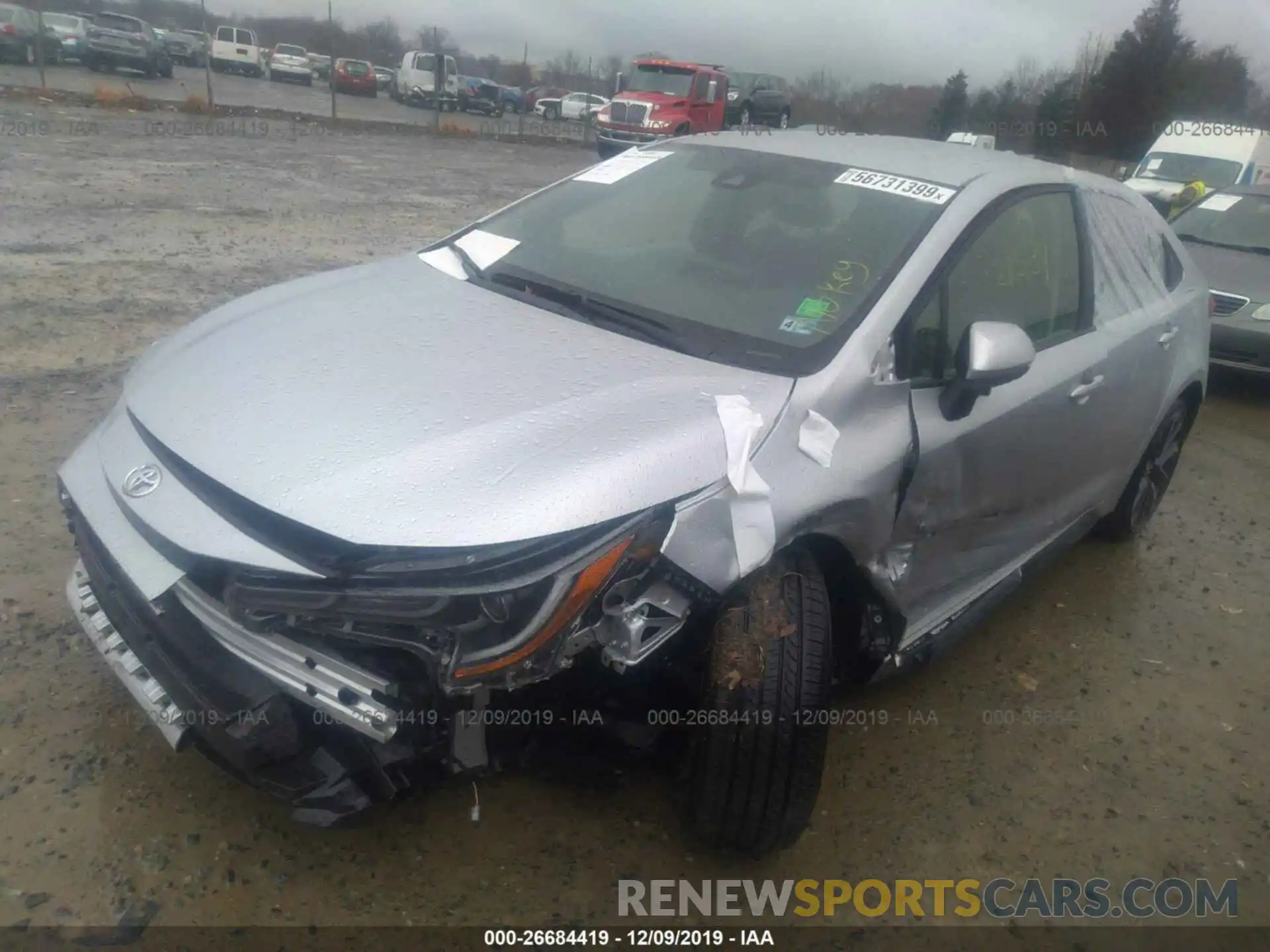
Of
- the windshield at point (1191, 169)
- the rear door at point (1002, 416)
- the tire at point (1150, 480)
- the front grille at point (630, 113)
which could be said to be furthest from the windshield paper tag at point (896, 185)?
the front grille at point (630, 113)

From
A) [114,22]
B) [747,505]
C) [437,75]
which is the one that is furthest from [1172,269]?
[114,22]

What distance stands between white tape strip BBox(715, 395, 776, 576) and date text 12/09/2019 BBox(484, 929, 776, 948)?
0.87 meters

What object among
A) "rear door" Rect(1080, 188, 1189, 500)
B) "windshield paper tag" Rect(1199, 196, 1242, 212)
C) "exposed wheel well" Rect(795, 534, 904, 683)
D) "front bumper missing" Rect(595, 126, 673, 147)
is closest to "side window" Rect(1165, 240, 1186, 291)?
"rear door" Rect(1080, 188, 1189, 500)

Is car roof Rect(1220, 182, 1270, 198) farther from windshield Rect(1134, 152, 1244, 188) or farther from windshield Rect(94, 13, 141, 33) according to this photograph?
windshield Rect(94, 13, 141, 33)

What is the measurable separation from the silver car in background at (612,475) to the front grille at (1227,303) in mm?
4833

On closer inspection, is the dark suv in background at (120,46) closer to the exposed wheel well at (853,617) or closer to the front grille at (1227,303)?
the front grille at (1227,303)

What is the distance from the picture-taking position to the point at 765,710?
7.20ft

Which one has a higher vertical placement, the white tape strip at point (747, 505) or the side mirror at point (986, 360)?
the side mirror at point (986, 360)

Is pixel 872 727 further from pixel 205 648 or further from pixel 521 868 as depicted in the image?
pixel 205 648

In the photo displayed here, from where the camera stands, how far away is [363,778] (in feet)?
6.75

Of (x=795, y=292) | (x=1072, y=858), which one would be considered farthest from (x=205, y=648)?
(x=1072, y=858)

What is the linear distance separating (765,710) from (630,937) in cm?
60

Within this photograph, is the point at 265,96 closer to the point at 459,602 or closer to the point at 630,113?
the point at 630,113

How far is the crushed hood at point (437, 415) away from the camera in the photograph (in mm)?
1908
